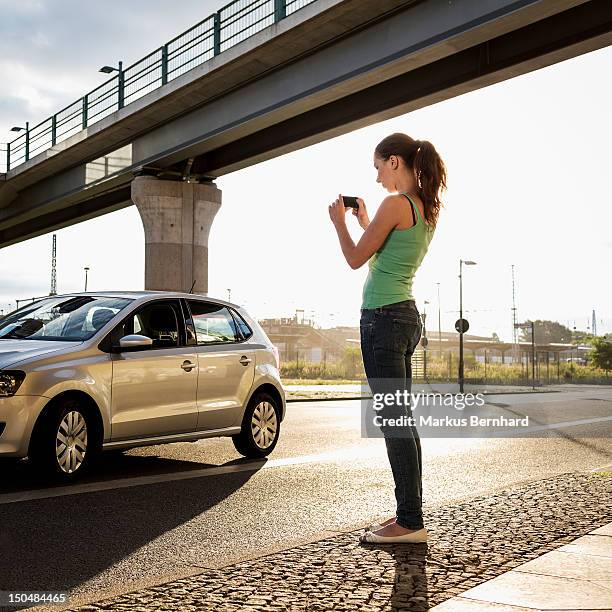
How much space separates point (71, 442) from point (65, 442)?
0.06m

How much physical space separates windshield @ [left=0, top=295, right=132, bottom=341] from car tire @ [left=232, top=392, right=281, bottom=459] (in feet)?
5.99

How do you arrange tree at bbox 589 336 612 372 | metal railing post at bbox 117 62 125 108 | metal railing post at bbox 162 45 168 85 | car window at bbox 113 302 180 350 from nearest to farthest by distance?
1. car window at bbox 113 302 180 350
2. metal railing post at bbox 162 45 168 85
3. metal railing post at bbox 117 62 125 108
4. tree at bbox 589 336 612 372

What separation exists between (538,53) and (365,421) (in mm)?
7143

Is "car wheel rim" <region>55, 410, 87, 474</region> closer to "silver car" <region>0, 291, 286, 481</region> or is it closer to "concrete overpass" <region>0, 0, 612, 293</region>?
"silver car" <region>0, 291, 286, 481</region>

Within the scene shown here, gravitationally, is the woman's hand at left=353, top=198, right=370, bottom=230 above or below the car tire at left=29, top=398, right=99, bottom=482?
above

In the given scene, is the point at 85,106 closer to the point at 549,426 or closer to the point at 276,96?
the point at 276,96

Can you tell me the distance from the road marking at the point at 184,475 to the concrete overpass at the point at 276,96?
25.8ft

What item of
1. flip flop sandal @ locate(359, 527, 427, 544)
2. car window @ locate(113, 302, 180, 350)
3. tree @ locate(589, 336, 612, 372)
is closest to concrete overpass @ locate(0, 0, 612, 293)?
car window @ locate(113, 302, 180, 350)

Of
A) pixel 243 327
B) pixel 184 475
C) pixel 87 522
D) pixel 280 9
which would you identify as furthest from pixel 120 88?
pixel 87 522

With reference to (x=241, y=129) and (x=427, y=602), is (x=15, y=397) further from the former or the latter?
(x=241, y=129)

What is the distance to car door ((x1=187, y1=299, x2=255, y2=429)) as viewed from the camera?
919cm

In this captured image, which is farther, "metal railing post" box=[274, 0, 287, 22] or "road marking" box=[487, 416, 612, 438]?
"metal railing post" box=[274, 0, 287, 22]

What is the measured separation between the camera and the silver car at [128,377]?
7.68 meters

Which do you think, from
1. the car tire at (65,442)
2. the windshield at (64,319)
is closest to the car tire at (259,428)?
the windshield at (64,319)
